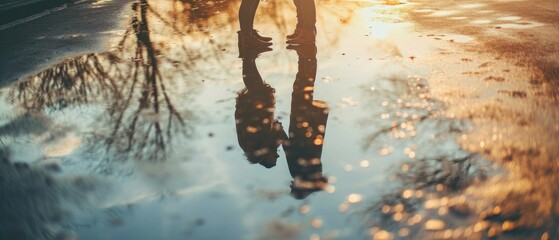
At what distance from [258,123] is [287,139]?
46 cm

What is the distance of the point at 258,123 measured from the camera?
4461mm

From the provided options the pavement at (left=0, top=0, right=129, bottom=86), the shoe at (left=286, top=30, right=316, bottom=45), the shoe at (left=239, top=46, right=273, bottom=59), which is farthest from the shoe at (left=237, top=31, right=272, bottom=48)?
the pavement at (left=0, top=0, right=129, bottom=86)

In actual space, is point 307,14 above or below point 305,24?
above

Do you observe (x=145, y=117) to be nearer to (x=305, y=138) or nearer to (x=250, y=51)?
(x=305, y=138)

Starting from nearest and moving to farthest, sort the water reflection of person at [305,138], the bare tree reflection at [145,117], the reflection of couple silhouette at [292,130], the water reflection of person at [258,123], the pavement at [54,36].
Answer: the water reflection of person at [305,138]
the reflection of couple silhouette at [292,130]
the water reflection of person at [258,123]
the bare tree reflection at [145,117]
the pavement at [54,36]

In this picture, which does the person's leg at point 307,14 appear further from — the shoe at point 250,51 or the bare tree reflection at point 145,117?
the bare tree reflection at point 145,117

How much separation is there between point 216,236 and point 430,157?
1599mm

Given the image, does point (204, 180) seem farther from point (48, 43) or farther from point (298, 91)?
point (48, 43)

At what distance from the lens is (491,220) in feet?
8.87

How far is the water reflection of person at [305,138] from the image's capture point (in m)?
3.28

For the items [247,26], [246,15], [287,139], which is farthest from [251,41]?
[287,139]

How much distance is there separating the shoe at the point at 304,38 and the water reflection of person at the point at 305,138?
5.51 ft

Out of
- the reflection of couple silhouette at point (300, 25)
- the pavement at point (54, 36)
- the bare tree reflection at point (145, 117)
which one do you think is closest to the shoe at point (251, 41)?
the reflection of couple silhouette at point (300, 25)

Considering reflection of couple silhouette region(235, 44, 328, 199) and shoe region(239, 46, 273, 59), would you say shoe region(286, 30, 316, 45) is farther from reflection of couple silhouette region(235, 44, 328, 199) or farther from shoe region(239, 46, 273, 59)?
reflection of couple silhouette region(235, 44, 328, 199)
